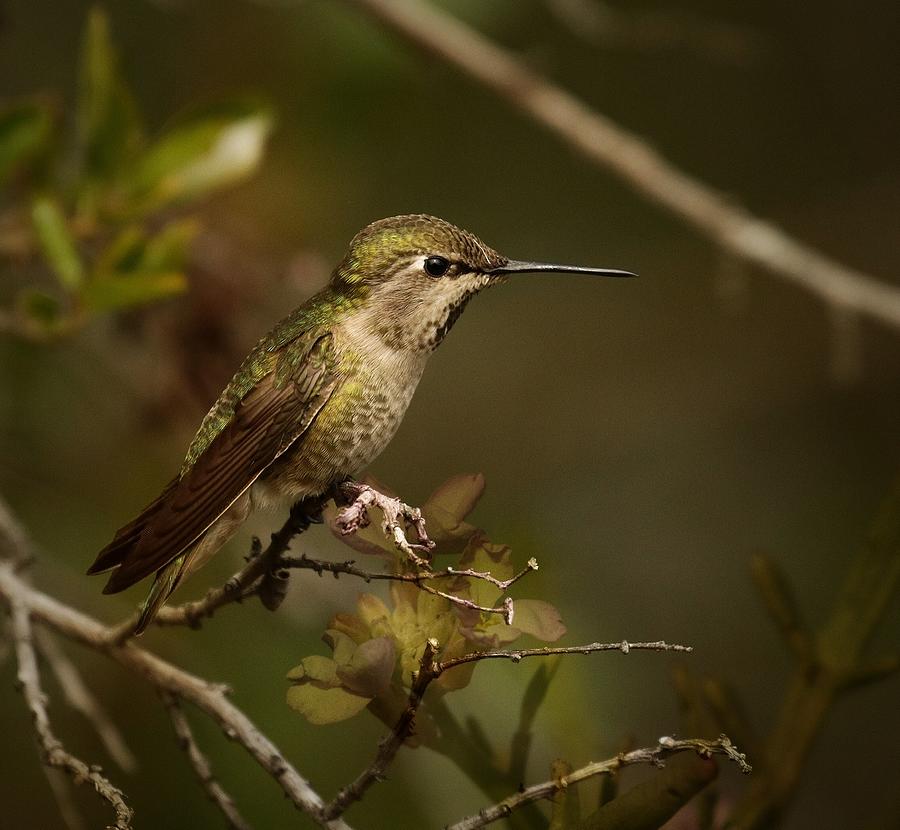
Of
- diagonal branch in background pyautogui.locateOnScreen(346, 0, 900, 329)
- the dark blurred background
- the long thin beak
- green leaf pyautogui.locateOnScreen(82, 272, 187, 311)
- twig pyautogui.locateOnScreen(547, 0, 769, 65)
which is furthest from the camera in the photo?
twig pyautogui.locateOnScreen(547, 0, 769, 65)

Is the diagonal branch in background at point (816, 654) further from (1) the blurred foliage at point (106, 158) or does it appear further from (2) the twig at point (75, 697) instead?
(1) the blurred foliage at point (106, 158)

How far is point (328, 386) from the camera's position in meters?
1.29

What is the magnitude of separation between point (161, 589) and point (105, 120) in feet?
3.84

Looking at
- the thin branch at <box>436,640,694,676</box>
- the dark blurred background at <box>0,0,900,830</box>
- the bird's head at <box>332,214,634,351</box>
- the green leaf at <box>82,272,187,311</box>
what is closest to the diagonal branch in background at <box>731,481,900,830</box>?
the dark blurred background at <box>0,0,900,830</box>

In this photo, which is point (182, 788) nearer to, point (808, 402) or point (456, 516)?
point (456, 516)

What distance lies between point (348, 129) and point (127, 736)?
61.1 inches

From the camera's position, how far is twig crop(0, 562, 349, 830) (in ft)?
3.56

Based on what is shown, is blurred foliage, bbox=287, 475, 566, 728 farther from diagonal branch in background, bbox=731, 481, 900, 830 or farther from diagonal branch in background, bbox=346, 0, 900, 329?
diagonal branch in background, bbox=346, 0, 900, 329

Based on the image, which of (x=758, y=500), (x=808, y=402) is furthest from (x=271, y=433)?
(x=808, y=402)

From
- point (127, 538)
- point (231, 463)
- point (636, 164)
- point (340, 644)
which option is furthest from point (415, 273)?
point (636, 164)

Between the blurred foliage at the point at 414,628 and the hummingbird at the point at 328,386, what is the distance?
0.66ft

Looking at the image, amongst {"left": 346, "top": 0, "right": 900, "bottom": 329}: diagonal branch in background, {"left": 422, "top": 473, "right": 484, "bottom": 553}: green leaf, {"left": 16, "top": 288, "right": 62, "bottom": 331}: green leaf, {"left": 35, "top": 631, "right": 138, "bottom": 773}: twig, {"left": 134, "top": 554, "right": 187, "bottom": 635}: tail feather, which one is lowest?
{"left": 35, "top": 631, "right": 138, "bottom": 773}: twig

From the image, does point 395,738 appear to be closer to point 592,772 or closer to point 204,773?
point 592,772

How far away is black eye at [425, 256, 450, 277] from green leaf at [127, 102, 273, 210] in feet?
2.66
